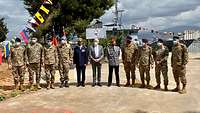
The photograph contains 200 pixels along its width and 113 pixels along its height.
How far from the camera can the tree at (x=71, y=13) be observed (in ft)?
98.0

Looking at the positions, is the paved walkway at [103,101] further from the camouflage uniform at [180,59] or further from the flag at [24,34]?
the flag at [24,34]

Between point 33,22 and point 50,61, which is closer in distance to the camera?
point 50,61

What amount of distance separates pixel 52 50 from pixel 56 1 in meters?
16.1

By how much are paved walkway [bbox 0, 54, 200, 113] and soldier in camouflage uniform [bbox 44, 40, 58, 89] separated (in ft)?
1.62

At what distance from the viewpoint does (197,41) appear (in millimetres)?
47219

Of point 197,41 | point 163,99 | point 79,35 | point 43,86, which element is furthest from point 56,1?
point 197,41

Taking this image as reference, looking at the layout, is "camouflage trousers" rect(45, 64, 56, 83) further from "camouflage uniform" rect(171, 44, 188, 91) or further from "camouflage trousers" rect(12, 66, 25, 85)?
"camouflage uniform" rect(171, 44, 188, 91)

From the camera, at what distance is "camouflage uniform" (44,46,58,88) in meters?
14.1

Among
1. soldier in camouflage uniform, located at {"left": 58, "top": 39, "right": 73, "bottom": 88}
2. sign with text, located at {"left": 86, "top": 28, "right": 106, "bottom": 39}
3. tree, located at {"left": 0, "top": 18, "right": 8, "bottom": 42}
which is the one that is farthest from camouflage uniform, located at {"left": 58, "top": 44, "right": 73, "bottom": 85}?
tree, located at {"left": 0, "top": 18, "right": 8, "bottom": 42}

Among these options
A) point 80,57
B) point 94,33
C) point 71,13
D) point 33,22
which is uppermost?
point 71,13

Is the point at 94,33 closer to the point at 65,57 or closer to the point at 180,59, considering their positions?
the point at 65,57

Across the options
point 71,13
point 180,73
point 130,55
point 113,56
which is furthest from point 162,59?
point 71,13

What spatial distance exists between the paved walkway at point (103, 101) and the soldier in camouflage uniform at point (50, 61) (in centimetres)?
49

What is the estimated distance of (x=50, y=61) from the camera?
14.0 metres
